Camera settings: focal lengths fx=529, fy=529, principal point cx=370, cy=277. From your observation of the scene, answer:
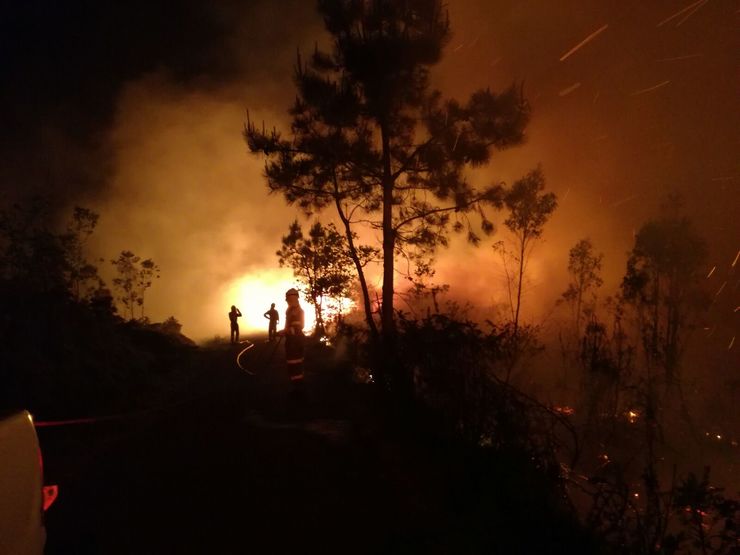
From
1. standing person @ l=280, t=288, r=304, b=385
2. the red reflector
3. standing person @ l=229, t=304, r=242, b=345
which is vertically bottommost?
the red reflector

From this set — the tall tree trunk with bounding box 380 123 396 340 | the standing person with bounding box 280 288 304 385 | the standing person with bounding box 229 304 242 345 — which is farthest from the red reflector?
the standing person with bounding box 229 304 242 345

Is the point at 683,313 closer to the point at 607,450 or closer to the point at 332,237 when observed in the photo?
the point at 607,450

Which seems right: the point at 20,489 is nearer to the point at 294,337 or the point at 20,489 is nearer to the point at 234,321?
the point at 294,337

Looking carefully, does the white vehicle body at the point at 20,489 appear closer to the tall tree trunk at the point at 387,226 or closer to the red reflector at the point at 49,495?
the red reflector at the point at 49,495

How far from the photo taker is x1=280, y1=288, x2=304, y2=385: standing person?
966cm

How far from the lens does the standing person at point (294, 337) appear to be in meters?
9.66

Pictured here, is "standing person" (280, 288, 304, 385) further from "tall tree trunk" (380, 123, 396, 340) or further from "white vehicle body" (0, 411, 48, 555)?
"white vehicle body" (0, 411, 48, 555)

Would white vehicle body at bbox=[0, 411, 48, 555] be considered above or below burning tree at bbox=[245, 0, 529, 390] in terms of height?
below

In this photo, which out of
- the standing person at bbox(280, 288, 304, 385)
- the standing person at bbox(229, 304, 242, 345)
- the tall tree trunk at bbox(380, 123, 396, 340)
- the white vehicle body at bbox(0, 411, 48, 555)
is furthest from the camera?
the standing person at bbox(229, 304, 242, 345)

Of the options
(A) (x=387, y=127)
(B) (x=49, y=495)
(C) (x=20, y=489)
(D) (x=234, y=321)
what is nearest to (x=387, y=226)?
(A) (x=387, y=127)

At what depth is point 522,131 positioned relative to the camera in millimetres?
11539

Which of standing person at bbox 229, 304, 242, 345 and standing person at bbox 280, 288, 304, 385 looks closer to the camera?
standing person at bbox 280, 288, 304, 385

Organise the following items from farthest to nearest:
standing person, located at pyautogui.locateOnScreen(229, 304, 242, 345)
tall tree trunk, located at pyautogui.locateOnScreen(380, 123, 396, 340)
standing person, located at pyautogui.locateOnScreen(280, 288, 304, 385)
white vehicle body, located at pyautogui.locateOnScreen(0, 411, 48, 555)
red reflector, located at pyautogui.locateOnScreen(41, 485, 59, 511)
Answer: standing person, located at pyautogui.locateOnScreen(229, 304, 242, 345) → tall tree trunk, located at pyautogui.locateOnScreen(380, 123, 396, 340) → standing person, located at pyautogui.locateOnScreen(280, 288, 304, 385) → red reflector, located at pyautogui.locateOnScreen(41, 485, 59, 511) → white vehicle body, located at pyautogui.locateOnScreen(0, 411, 48, 555)

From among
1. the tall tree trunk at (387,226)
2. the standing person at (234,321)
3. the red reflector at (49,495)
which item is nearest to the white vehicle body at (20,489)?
the red reflector at (49,495)
